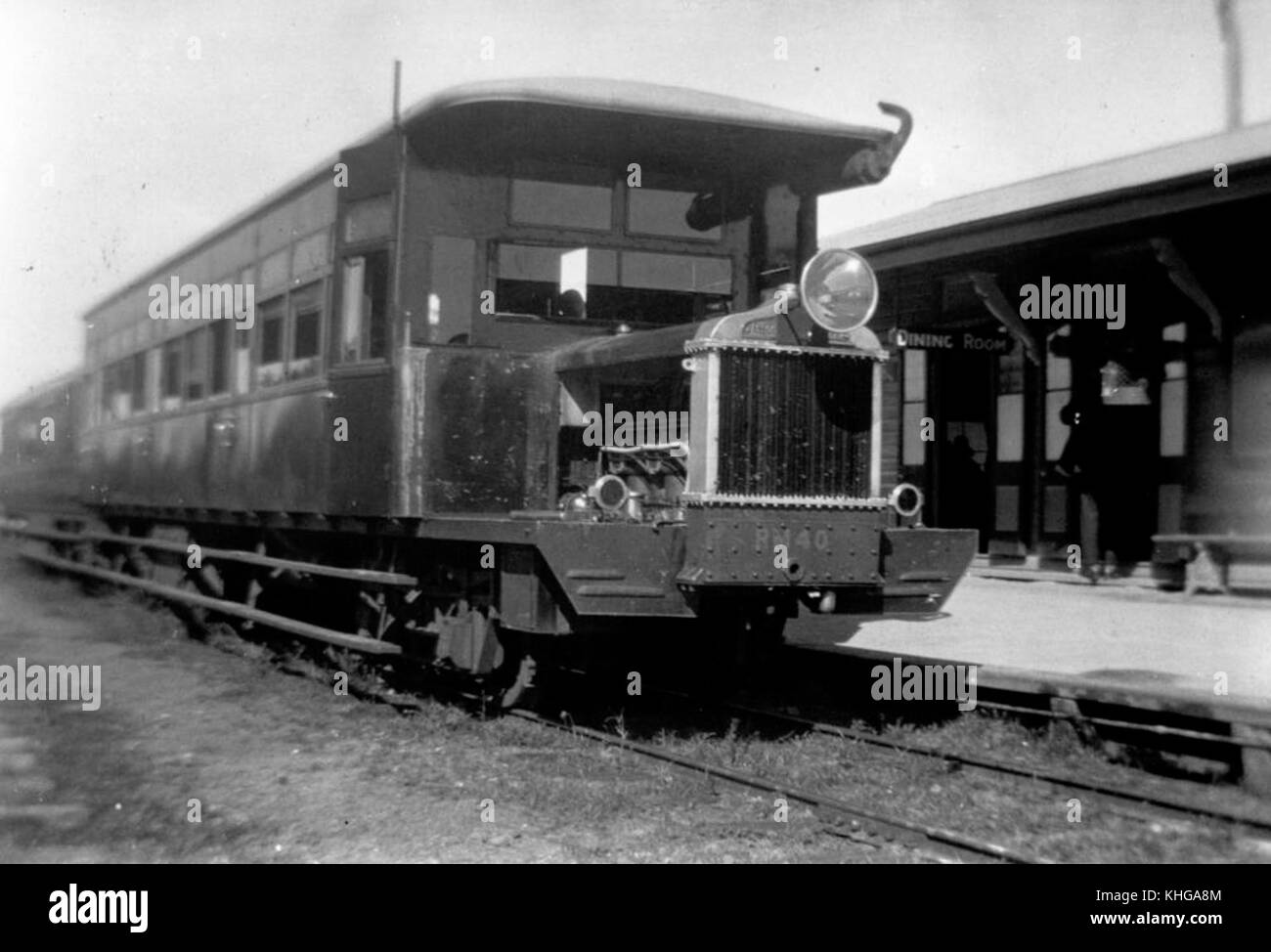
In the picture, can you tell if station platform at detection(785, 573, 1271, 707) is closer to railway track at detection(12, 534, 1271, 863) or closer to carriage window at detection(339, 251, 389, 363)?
railway track at detection(12, 534, 1271, 863)

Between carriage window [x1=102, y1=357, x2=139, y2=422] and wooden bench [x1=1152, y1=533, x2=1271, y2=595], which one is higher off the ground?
carriage window [x1=102, y1=357, x2=139, y2=422]

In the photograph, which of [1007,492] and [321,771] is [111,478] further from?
[1007,492]

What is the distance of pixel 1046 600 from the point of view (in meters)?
11.9

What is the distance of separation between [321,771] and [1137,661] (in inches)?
189

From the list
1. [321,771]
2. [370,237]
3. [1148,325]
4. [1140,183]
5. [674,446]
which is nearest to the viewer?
[321,771]

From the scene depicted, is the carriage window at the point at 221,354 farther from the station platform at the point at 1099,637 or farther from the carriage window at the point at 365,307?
the station platform at the point at 1099,637

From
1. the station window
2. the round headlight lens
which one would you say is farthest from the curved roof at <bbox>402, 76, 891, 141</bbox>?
the station window

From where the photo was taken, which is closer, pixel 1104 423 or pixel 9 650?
pixel 9 650

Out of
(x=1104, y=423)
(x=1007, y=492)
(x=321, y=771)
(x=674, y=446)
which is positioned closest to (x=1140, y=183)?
(x=1104, y=423)

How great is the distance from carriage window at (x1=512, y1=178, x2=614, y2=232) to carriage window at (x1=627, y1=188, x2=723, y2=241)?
0.49 ft

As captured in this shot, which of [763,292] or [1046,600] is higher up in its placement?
[763,292]
